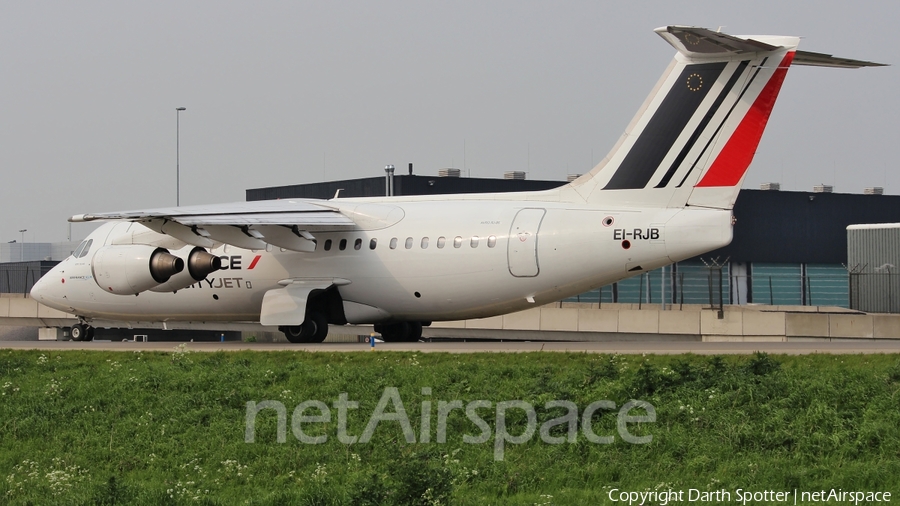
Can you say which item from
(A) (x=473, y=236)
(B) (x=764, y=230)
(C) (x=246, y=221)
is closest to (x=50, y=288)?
(C) (x=246, y=221)

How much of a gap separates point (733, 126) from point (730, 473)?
1032cm

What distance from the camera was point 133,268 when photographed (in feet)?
84.3

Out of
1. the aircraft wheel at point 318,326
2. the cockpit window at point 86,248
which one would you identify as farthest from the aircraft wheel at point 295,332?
the cockpit window at point 86,248

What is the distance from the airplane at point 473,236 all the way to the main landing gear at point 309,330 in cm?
3

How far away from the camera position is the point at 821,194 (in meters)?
58.7

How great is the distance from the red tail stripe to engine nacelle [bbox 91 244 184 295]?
472 inches

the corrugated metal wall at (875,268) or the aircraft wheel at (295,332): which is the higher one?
the corrugated metal wall at (875,268)

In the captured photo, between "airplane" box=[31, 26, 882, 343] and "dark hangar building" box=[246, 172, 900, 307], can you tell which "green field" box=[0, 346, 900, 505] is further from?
"dark hangar building" box=[246, 172, 900, 307]

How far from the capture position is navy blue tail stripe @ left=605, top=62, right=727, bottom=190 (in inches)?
872

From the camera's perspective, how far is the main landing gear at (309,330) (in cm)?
2569

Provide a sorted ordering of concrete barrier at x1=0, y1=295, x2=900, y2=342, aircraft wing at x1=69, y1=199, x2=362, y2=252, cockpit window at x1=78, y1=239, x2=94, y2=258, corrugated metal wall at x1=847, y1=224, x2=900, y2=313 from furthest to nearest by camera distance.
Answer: corrugated metal wall at x1=847, y1=224, x2=900, y2=313 → concrete barrier at x1=0, y1=295, x2=900, y2=342 → cockpit window at x1=78, y1=239, x2=94, y2=258 → aircraft wing at x1=69, y1=199, x2=362, y2=252

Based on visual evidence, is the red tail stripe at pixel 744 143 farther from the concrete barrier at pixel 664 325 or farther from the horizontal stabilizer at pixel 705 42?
the concrete barrier at pixel 664 325

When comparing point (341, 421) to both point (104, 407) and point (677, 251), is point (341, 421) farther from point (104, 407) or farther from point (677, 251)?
point (677, 251)

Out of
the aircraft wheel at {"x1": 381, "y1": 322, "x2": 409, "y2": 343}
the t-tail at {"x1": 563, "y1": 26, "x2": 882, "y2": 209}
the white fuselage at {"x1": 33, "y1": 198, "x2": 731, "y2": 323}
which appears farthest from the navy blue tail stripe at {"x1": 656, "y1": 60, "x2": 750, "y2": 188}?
the aircraft wheel at {"x1": 381, "y1": 322, "x2": 409, "y2": 343}
